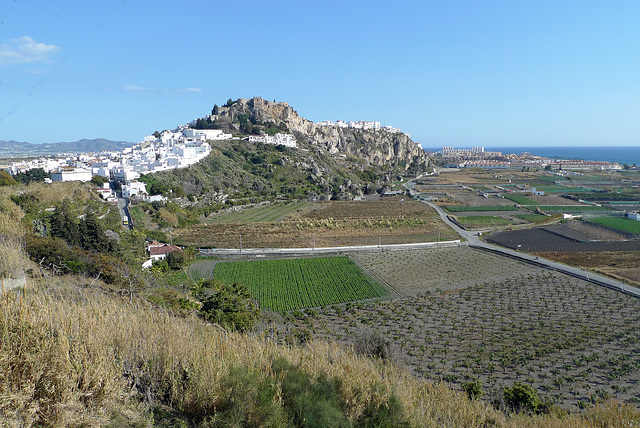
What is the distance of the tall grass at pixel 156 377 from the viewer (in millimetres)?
3730

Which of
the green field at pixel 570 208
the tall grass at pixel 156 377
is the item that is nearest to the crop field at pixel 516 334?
the tall grass at pixel 156 377

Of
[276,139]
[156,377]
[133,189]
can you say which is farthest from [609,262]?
[276,139]

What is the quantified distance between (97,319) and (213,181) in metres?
49.0

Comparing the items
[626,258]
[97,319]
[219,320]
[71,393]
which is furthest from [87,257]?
[626,258]

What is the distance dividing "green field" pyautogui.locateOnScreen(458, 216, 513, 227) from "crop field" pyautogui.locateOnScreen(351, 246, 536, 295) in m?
10.7

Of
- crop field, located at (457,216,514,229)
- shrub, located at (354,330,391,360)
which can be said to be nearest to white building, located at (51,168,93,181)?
crop field, located at (457,216,514,229)

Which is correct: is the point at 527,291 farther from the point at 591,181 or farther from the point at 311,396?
the point at 591,181

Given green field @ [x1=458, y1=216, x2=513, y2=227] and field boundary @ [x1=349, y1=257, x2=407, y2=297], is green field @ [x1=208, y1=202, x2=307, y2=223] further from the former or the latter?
green field @ [x1=458, y1=216, x2=513, y2=227]

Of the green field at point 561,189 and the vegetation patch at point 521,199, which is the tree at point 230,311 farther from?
the green field at point 561,189

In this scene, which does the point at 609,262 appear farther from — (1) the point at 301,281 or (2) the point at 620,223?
(1) the point at 301,281

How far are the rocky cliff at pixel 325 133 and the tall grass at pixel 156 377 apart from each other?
77982mm

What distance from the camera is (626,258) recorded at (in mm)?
28016

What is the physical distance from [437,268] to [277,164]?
44.5m

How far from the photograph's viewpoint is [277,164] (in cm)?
6650
